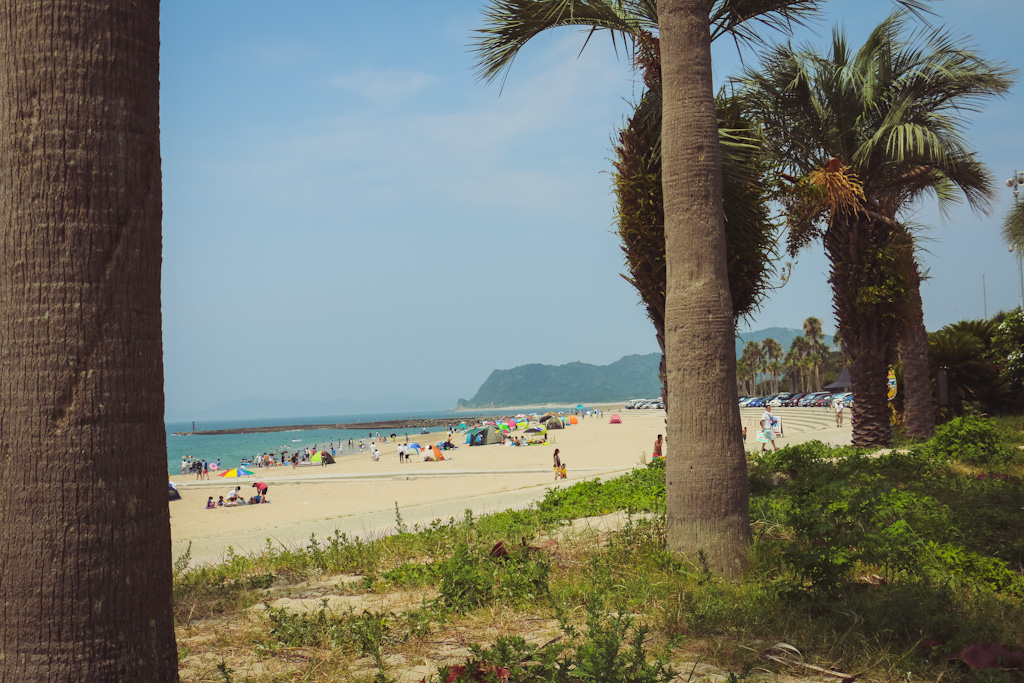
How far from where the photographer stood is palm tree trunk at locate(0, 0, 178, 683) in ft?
6.90

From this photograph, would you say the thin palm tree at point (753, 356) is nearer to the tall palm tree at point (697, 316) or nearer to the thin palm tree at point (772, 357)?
the thin palm tree at point (772, 357)

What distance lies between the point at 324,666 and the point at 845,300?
1271 cm

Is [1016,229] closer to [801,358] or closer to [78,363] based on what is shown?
[78,363]

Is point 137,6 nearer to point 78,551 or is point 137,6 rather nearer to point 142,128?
point 142,128

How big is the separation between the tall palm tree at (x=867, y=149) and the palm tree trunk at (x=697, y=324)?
7592mm

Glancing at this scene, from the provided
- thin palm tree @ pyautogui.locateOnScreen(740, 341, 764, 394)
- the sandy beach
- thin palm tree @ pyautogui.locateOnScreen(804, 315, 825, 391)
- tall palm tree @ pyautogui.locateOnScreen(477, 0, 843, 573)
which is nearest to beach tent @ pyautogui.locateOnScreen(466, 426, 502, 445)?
the sandy beach

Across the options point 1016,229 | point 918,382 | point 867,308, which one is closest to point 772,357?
point 1016,229

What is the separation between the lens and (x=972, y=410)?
19.0 meters

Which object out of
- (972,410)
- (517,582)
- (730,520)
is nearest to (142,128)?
(517,582)

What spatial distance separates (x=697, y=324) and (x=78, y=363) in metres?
4.41

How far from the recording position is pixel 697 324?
18.1 ft

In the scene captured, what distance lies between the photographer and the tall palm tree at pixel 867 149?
12.8m

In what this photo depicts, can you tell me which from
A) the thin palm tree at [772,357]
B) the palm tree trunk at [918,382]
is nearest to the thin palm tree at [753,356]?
the thin palm tree at [772,357]

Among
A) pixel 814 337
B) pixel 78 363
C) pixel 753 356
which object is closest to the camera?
pixel 78 363
